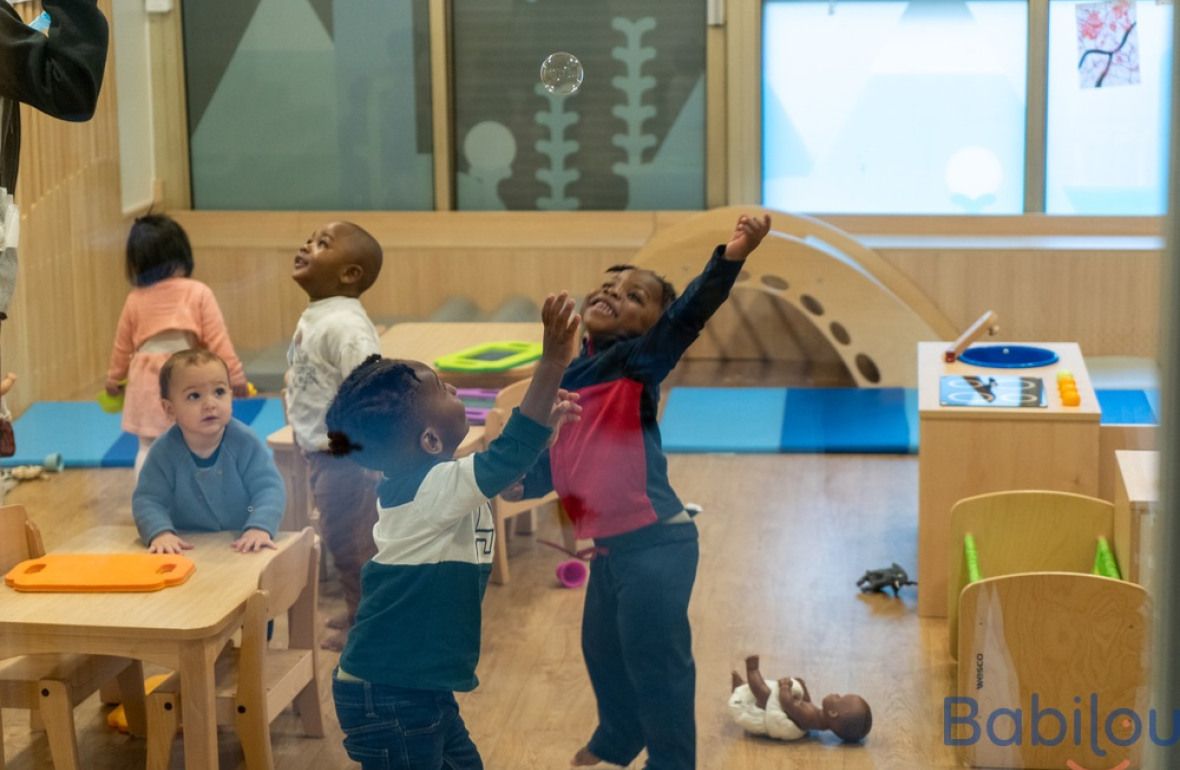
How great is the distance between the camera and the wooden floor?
8.29ft

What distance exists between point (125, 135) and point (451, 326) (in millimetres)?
566

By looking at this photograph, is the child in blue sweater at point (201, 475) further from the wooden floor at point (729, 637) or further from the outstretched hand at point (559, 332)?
the outstretched hand at point (559, 332)

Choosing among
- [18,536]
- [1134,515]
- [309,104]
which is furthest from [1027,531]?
[18,536]

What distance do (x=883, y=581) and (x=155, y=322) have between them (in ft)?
4.86

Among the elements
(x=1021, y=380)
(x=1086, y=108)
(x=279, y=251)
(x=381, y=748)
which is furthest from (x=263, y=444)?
(x=1021, y=380)

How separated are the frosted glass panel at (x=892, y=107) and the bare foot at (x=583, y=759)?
0.94m

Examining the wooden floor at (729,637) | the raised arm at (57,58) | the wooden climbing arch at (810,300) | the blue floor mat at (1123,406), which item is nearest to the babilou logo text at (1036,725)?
the wooden floor at (729,637)

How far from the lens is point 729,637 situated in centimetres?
273

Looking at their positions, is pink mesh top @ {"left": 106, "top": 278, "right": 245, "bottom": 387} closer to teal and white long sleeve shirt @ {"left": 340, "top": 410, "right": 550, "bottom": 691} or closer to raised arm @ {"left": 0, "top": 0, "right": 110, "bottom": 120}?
raised arm @ {"left": 0, "top": 0, "right": 110, "bottom": 120}

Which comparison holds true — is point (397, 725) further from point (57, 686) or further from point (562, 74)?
point (562, 74)

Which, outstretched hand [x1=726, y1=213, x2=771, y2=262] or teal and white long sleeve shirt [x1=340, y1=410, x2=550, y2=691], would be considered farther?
outstretched hand [x1=726, y1=213, x2=771, y2=262]

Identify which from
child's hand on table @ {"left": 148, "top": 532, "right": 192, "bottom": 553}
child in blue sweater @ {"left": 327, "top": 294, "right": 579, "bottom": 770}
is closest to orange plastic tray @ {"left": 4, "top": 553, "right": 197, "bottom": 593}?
child's hand on table @ {"left": 148, "top": 532, "right": 192, "bottom": 553}

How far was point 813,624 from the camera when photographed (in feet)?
9.93

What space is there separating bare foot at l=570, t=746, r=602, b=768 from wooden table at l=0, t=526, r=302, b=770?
0.54m
